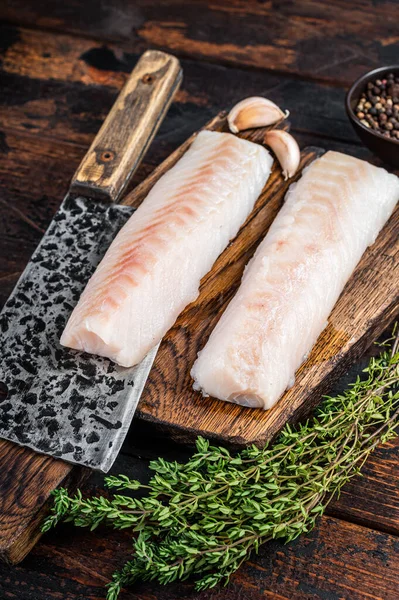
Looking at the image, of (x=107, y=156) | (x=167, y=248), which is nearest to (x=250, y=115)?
(x=107, y=156)

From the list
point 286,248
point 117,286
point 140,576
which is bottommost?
point 140,576

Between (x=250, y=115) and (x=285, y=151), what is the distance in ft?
0.75

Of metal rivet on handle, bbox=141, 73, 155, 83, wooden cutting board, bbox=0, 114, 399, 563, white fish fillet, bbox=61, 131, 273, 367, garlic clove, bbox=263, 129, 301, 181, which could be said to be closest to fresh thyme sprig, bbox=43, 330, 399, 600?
wooden cutting board, bbox=0, 114, 399, 563

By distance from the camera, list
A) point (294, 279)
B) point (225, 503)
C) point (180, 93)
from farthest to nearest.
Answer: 1. point (180, 93)
2. point (294, 279)
3. point (225, 503)

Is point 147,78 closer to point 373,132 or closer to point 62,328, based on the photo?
point 373,132

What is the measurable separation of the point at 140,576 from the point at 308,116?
2.13 m

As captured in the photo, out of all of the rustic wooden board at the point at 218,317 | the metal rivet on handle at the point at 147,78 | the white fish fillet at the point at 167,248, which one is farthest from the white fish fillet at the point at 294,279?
the metal rivet on handle at the point at 147,78

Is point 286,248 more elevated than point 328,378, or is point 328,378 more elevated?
point 286,248

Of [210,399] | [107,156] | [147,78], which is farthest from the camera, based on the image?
[147,78]

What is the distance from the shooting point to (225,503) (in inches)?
76.1

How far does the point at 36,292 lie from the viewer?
2402 millimetres

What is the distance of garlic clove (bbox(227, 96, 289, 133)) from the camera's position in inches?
115

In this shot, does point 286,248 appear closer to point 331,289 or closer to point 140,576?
point 331,289

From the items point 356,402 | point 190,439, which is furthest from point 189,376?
point 356,402
